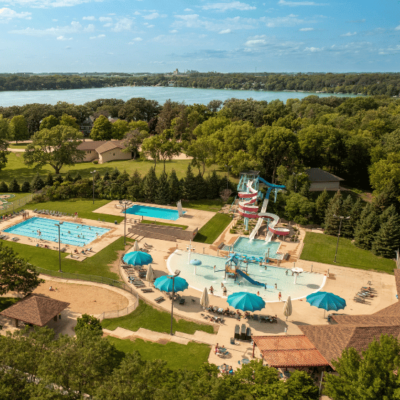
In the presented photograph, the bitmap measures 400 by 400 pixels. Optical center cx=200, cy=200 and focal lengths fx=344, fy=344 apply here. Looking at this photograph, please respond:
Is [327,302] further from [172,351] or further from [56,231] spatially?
[56,231]

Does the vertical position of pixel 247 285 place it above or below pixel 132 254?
below

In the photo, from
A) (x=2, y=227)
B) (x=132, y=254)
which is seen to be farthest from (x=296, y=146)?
(x=2, y=227)

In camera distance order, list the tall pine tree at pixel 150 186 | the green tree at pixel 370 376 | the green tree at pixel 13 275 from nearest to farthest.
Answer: the green tree at pixel 370 376 < the green tree at pixel 13 275 < the tall pine tree at pixel 150 186

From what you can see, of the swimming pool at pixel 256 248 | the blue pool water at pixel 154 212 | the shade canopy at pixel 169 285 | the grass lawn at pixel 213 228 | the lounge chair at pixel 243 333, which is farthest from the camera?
the blue pool water at pixel 154 212

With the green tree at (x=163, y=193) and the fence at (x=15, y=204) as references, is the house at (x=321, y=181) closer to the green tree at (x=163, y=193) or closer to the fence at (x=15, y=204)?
the green tree at (x=163, y=193)

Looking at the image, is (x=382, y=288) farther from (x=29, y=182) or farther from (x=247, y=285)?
(x=29, y=182)

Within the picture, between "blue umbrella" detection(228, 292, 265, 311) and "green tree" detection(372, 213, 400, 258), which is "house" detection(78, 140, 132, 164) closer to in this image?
"green tree" detection(372, 213, 400, 258)


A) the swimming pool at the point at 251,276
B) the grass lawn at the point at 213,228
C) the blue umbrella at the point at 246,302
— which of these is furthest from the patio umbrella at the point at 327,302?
the grass lawn at the point at 213,228
